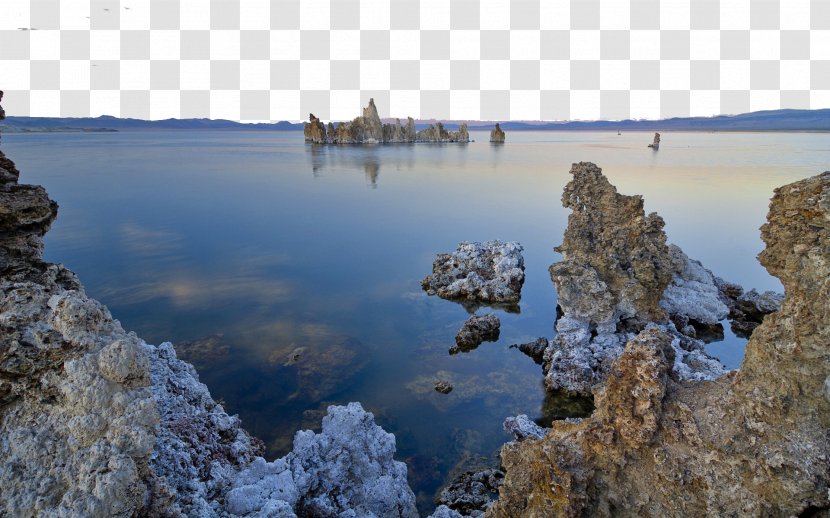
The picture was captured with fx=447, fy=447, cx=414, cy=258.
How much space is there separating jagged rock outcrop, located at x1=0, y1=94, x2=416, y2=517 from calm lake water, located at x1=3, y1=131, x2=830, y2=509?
3897 millimetres

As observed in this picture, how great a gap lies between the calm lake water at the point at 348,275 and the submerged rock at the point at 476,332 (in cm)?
32

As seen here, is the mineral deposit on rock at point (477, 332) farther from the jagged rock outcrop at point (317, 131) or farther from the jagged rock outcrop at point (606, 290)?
the jagged rock outcrop at point (317, 131)

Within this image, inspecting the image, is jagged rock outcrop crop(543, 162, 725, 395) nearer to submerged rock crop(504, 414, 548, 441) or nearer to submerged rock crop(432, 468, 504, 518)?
submerged rock crop(504, 414, 548, 441)

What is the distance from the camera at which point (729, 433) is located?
183 inches

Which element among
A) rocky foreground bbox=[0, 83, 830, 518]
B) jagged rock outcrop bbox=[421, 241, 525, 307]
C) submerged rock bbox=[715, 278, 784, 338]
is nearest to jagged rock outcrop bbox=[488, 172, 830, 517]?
rocky foreground bbox=[0, 83, 830, 518]

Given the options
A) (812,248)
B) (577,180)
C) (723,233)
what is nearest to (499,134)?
(723,233)

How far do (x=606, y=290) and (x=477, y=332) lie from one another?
3.93 metres

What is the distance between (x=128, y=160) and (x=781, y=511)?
79.5m

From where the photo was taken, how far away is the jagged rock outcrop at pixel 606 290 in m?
11.2

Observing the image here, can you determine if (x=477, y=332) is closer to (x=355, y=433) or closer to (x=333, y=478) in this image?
(x=355, y=433)

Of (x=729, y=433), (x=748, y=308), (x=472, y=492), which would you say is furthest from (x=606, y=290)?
(x=729, y=433)

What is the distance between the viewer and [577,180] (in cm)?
1443

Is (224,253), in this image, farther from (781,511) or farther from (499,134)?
(499,134)

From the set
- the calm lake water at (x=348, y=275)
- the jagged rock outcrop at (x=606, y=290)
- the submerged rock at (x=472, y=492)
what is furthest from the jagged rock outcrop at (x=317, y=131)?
the submerged rock at (x=472, y=492)
